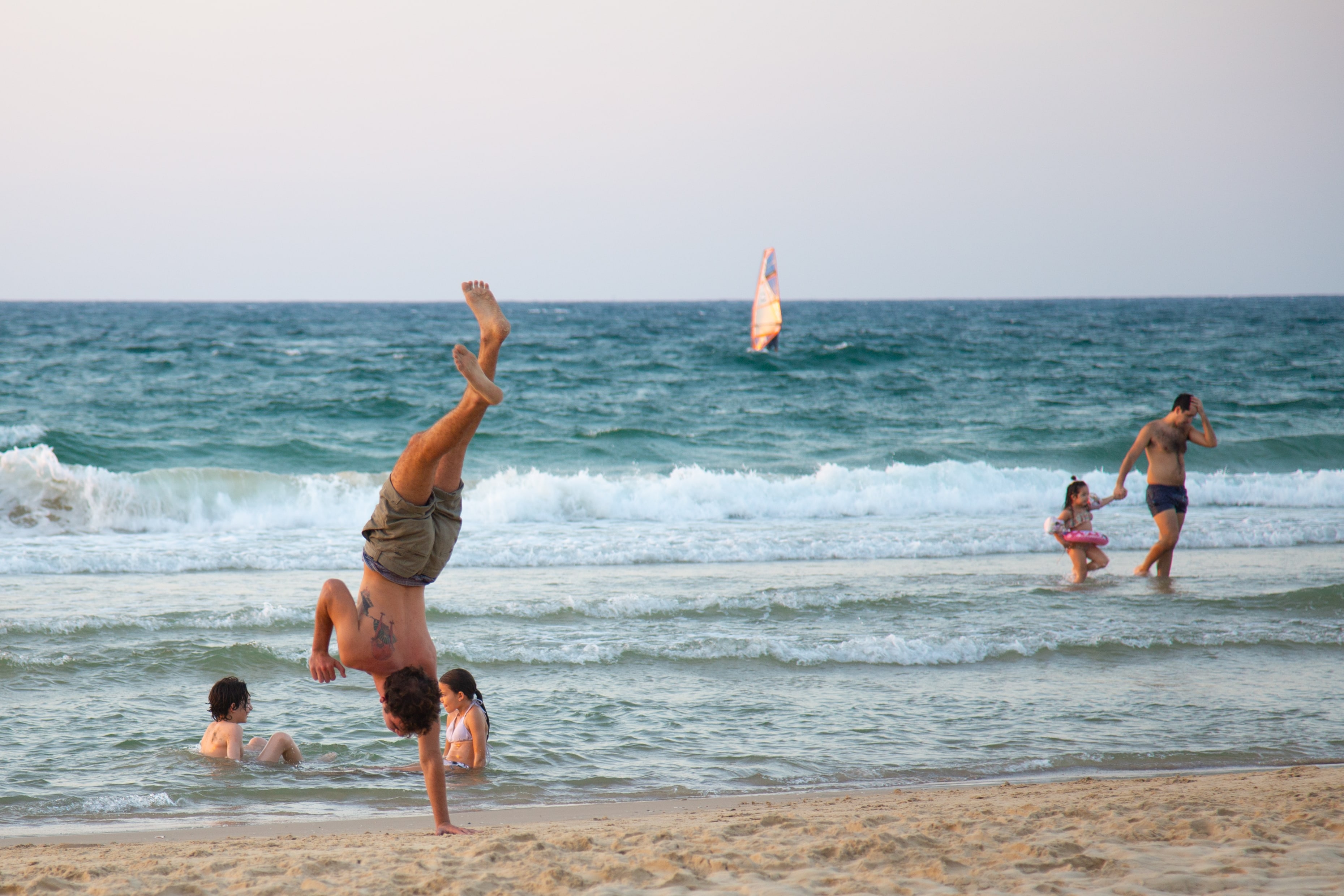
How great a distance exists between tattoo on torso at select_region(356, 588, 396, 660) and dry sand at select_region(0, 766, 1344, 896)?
30.0 inches

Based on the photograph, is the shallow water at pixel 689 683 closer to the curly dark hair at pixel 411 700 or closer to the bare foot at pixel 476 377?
the curly dark hair at pixel 411 700

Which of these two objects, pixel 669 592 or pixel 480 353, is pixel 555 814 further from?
pixel 669 592

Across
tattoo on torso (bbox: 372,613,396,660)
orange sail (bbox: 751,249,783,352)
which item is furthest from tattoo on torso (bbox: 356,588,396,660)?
orange sail (bbox: 751,249,783,352)

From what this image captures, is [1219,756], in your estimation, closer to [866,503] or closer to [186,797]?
[186,797]

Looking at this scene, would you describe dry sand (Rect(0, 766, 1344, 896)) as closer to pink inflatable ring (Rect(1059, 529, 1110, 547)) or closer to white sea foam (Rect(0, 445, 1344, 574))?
pink inflatable ring (Rect(1059, 529, 1110, 547))

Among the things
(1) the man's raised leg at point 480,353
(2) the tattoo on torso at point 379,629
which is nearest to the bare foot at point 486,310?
(1) the man's raised leg at point 480,353

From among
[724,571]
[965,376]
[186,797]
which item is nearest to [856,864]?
[186,797]

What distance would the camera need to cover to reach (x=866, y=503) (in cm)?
1555

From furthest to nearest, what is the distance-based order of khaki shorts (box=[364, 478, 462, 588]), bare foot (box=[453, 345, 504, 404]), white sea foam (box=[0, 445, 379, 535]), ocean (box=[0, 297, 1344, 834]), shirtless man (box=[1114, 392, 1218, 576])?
white sea foam (box=[0, 445, 379, 535])
shirtless man (box=[1114, 392, 1218, 576])
ocean (box=[0, 297, 1344, 834])
khaki shorts (box=[364, 478, 462, 588])
bare foot (box=[453, 345, 504, 404])

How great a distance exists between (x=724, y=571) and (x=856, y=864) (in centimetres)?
706

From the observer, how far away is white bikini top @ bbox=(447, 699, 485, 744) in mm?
5539

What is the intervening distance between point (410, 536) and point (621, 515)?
10.7m

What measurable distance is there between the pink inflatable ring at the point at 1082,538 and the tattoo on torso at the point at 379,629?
7728 mm

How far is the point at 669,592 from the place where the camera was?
9.62 meters
